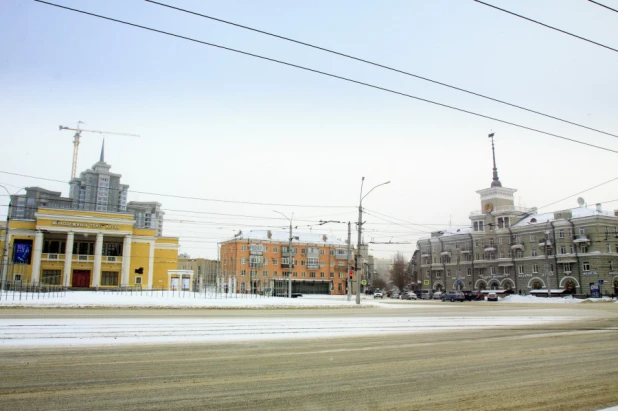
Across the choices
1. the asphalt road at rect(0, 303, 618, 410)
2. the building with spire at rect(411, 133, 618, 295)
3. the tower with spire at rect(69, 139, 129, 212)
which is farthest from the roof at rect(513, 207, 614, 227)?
the tower with spire at rect(69, 139, 129, 212)

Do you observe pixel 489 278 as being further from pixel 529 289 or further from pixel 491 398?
pixel 491 398

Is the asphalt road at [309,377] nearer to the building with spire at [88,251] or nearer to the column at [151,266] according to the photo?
the building with spire at [88,251]

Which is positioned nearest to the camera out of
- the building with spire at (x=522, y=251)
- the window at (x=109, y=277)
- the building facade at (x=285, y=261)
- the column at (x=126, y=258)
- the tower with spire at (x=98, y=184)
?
the column at (x=126, y=258)

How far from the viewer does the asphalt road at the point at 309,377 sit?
6.52 m

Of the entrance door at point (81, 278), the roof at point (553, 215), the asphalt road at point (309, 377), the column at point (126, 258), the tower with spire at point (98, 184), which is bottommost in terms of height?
the asphalt road at point (309, 377)

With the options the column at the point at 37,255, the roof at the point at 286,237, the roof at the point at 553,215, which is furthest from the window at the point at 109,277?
the roof at the point at 553,215

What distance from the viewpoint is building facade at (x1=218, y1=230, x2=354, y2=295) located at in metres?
95.0

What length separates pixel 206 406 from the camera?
6246 millimetres

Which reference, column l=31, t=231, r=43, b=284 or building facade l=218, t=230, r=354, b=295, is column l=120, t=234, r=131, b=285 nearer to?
column l=31, t=231, r=43, b=284

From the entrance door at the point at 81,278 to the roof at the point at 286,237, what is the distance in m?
36.5

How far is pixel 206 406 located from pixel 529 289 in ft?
283

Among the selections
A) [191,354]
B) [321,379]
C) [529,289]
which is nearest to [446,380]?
[321,379]

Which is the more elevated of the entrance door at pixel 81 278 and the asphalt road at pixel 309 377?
the entrance door at pixel 81 278

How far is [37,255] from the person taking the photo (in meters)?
59.1
